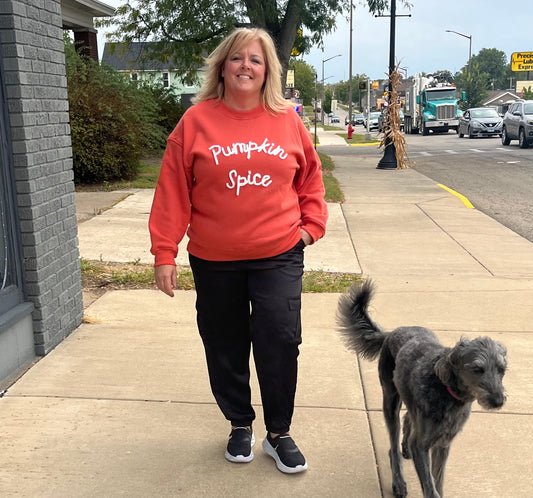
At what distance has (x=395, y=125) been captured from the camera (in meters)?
18.4

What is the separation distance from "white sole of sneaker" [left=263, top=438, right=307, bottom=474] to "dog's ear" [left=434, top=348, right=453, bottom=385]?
2.93 feet

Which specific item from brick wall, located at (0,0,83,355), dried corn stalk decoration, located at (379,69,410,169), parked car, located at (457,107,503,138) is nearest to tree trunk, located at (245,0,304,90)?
dried corn stalk decoration, located at (379,69,410,169)

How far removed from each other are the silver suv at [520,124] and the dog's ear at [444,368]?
79.7 feet

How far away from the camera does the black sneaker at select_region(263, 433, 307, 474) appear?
3.06 meters

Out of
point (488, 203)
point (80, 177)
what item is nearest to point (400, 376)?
point (488, 203)

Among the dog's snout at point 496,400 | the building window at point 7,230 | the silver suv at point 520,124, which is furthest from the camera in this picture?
the silver suv at point 520,124

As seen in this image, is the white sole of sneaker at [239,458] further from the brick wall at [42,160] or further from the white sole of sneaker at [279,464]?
the brick wall at [42,160]

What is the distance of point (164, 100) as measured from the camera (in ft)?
69.6

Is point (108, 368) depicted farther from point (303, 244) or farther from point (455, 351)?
point (455, 351)

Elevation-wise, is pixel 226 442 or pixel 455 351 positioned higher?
pixel 455 351

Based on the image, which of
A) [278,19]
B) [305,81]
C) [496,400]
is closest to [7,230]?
[496,400]

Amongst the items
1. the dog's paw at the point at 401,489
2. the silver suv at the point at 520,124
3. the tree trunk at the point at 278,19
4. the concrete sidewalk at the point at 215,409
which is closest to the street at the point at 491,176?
the silver suv at the point at 520,124

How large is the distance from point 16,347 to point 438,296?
3.54 metres

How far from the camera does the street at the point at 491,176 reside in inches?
447
